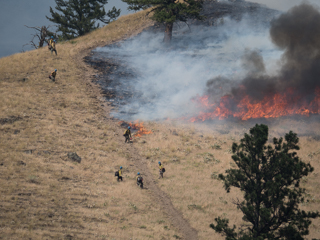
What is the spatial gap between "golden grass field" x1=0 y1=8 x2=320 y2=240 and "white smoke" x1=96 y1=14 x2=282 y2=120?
12.0 feet

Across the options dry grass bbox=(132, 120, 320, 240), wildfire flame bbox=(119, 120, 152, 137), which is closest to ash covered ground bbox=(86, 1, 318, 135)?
wildfire flame bbox=(119, 120, 152, 137)

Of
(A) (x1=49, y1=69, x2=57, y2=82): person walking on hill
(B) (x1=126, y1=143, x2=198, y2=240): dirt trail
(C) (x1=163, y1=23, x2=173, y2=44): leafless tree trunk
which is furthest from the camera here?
(C) (x1=163, y1=23, x2=173, y2=44): leafless tree trunk

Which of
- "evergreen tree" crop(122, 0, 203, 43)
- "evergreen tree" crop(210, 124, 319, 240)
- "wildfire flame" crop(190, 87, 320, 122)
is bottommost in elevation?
"evergreen tree" crop(210, 124, 319, 240)

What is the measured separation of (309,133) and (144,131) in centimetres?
1634

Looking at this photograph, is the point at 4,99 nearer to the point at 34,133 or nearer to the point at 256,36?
the point at 34,133

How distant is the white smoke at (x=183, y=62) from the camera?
32.3 metres

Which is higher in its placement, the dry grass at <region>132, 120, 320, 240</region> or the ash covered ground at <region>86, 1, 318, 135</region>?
the ash covered ground at <region>86, 1, 318, 135</region>

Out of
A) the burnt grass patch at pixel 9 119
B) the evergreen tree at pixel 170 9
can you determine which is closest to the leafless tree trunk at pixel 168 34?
the evergreen tree at pixel 170 9

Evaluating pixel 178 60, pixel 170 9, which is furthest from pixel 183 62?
pixel 170 9

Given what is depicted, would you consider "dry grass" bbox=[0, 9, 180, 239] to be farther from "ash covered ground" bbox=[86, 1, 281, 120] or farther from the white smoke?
the white smoke

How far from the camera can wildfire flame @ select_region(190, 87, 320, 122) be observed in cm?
2923

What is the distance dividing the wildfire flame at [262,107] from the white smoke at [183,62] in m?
2.20

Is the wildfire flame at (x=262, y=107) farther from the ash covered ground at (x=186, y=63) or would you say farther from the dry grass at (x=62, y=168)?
the dry grass at (x=62, y=168)

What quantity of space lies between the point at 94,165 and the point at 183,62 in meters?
24.2
